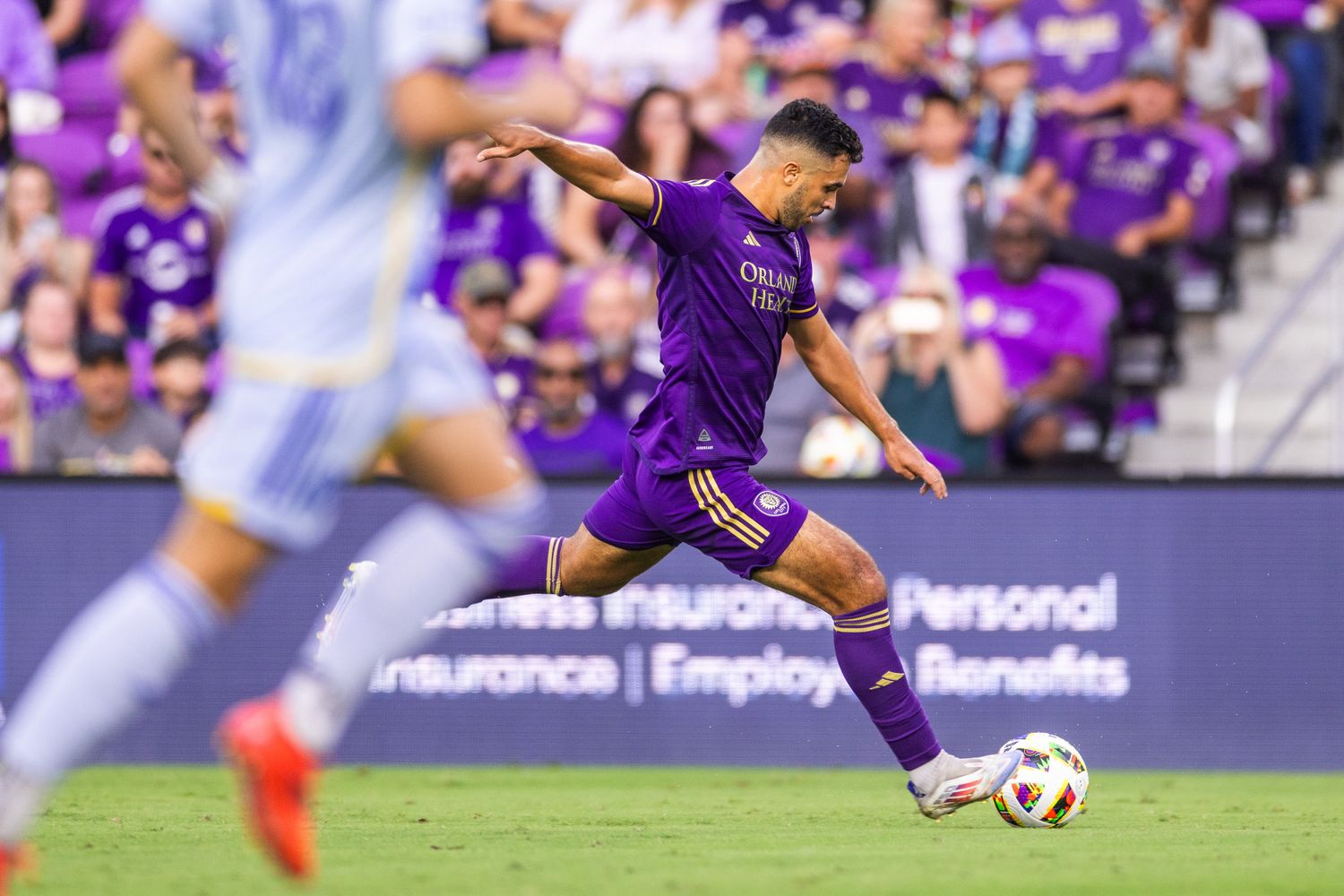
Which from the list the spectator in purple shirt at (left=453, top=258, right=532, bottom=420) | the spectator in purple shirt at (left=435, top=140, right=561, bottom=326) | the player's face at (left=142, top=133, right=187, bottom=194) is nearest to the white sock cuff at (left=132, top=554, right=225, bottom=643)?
the spectator in purple shirt at (left=453, top=258, right=532, bottom=420)

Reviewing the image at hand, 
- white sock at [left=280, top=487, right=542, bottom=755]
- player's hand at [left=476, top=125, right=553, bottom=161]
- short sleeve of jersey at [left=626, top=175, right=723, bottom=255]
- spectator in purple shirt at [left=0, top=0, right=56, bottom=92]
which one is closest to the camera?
white sock at [left=280, top=487, right=542, bottom=755]

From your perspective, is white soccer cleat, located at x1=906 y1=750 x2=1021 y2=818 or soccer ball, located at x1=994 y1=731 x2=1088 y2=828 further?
soccer ball, located at x1=994 y1=731 x2=1088 y2=828

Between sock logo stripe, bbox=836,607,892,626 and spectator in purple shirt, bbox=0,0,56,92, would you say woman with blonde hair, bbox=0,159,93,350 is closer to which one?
spectator in purple shirt, bbox=0,0,56,92

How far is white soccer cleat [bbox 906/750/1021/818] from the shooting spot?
6938mm

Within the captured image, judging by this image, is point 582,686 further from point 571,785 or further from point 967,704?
point 967,704

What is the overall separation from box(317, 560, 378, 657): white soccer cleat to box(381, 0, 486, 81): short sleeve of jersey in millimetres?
2823

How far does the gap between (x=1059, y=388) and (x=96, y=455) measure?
570 cm

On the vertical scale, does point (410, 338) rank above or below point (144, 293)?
above

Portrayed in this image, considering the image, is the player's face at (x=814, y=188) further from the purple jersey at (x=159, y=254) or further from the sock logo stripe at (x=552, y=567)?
the purple jersey at (x=159, y=254)

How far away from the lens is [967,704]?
1008 centimetres

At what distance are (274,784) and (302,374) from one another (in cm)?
97

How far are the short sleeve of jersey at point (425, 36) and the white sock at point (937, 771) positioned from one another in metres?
3.45

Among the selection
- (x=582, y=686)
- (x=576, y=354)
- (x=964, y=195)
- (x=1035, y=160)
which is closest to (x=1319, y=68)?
(x=1035, y=160)

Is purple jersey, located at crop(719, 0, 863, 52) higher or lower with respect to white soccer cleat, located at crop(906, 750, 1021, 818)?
higher
